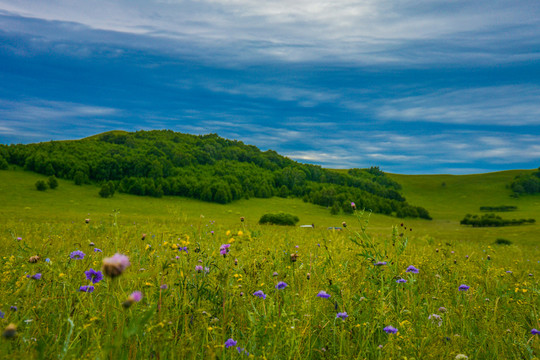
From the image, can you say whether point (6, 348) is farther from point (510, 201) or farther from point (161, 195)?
point (510, 201)

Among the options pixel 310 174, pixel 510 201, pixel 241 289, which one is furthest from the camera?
pixel 310 174

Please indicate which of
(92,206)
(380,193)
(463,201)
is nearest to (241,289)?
(92,206)

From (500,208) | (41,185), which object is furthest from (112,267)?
(500,208)

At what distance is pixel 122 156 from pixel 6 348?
107414 millimetres

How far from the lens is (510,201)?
110375mm

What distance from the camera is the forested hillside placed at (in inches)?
3182

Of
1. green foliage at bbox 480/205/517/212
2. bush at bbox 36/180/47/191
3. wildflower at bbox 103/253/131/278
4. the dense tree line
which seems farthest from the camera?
the dense tree line

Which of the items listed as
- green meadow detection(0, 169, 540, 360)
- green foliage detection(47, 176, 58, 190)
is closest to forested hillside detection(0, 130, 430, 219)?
green foliage detection(47, 176, 58, 190)

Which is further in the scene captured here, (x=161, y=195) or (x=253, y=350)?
(x=161, y=195)

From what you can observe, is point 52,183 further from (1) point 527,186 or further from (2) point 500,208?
(1) point 527,186

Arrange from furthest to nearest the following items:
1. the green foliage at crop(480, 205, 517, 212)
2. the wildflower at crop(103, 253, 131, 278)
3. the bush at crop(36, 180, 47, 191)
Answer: the green foliage at crop(480, 205, 517, 212)
the bush at crop(36, 180, 47, 191)
the wildflower at crop(103, 253, 131, 278)

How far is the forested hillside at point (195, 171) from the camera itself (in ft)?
265

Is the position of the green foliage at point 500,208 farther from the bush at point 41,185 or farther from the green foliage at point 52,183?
the bush at point 41,185

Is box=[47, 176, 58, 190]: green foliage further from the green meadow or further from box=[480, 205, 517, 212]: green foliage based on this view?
box=[480, 205, 517, 212]: green foliage
